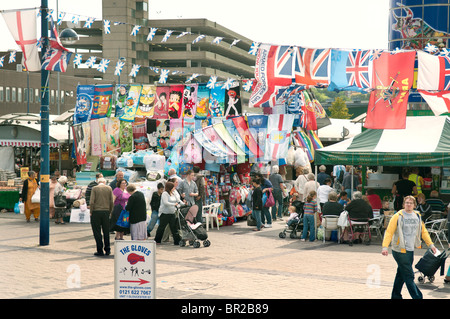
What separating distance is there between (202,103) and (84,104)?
5275mm

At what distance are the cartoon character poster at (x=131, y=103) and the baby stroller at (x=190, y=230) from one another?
8870mm

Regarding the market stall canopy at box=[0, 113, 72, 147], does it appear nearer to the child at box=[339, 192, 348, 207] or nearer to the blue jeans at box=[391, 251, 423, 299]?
the child at box=[339, 192, 348, 207]

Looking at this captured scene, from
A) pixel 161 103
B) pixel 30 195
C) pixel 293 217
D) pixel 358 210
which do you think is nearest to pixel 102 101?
pixel 161 103

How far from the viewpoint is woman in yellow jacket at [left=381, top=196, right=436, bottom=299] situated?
10.1 m

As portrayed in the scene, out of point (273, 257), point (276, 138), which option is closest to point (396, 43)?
point (276, 138)

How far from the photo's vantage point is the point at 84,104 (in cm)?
2658

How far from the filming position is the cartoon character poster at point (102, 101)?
2622cm

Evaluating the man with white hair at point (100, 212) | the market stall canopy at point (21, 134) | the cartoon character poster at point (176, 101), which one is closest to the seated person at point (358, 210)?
the man with white hair at point (100, 212)

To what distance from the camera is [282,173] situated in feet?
86.9

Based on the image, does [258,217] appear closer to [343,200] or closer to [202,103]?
[343,200]

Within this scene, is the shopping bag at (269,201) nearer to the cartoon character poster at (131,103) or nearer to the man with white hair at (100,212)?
the cartoon character poster at (131,103)

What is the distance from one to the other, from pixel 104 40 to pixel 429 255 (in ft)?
283

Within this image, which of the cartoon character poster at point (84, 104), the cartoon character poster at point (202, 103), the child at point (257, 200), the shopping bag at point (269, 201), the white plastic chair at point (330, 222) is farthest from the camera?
the cartoon character poster at point (84, 104)

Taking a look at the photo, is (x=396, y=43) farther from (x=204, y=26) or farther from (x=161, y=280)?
Answer: (x=204, y=26)
